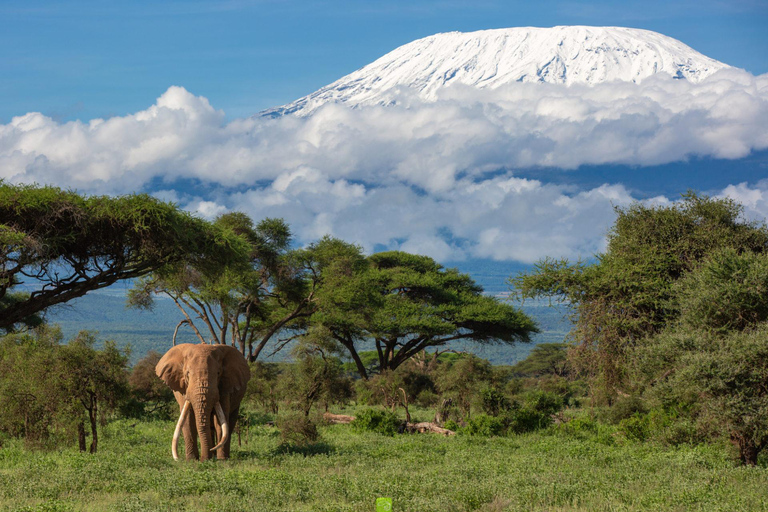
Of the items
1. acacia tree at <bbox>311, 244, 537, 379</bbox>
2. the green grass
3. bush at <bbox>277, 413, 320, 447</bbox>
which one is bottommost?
the green grass

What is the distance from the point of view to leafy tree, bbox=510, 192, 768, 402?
23312mm

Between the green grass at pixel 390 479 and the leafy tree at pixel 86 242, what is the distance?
15.6ft

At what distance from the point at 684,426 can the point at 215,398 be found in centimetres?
1216

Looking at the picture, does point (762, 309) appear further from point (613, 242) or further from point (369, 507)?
point (369, 507)

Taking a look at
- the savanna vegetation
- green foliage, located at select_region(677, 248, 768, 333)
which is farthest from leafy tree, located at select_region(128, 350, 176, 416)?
green foliage, located at select_region(677, 248, 768, 333)

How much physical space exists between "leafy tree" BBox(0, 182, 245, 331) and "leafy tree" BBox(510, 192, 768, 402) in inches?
482

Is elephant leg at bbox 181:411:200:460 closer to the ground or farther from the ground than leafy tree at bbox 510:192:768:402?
closer to the ground

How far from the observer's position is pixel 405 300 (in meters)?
47.0

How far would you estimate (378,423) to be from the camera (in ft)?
83.3

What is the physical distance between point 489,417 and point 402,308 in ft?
68.2

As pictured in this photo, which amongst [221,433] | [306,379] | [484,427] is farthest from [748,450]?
[306,379]

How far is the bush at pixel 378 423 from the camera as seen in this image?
2498 centimetres

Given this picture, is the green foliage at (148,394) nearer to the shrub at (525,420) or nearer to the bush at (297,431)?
the bush at (297,431)

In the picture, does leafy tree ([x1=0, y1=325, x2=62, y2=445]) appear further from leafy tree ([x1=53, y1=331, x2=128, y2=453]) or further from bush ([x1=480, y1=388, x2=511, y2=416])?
bush ([x1=480, y1=388, x2=511, y2=416])
